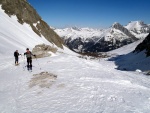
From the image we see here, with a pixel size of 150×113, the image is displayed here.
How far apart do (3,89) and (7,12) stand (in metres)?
84.1

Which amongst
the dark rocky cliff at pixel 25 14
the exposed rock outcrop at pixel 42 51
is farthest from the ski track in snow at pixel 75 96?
the dark rocky cliff at pixel 25 14

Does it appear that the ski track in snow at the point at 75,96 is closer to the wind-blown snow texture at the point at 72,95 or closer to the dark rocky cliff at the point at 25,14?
the wind-blown snow texture at the point at 72,95

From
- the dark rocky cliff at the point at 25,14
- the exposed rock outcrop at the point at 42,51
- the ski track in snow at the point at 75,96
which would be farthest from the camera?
the dark rocky cliff at the point at 25,14

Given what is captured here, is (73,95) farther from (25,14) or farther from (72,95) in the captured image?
(25,14)

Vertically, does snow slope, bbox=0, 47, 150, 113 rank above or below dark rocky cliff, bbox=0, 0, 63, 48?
below

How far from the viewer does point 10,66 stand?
36.0 m

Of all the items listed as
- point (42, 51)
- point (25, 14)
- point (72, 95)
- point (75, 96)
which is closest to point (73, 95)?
point (72, 95)

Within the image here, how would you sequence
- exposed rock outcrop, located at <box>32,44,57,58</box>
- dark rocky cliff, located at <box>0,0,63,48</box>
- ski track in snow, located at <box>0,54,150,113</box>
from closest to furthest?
1. ski track in snow, located at <box>0,54,150,113</box>
2. exposed rock outcrop, located at <box>32,44,57,58</box>
3. dark rocky cliff, located at <box>0,0,63,48</box>

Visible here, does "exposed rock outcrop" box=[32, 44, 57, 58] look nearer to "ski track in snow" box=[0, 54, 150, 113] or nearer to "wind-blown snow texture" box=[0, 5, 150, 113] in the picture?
"wind-blown snow texture" box=[0, 5, 150, 113]

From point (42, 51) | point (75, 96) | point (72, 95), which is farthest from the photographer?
point (42, 51)

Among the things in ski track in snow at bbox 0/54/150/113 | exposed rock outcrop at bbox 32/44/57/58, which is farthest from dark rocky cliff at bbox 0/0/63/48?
ski track in snow at bbox 0/54/150/113

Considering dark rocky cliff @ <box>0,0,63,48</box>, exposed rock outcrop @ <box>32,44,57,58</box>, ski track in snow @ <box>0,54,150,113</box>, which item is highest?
dark rocky cliff @ <box>0,0,63,48</box>

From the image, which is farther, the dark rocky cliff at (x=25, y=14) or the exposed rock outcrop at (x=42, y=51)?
the dark rocky cliff at (x=25, y=14)

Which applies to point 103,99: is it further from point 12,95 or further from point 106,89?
point 12,95
